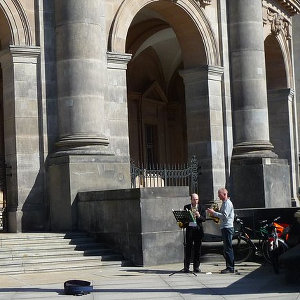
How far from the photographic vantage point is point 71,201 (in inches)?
695

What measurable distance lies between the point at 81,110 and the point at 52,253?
4.38 metres

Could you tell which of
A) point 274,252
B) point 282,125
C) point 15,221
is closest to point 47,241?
point 15,221

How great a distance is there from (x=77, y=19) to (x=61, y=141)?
3.11m

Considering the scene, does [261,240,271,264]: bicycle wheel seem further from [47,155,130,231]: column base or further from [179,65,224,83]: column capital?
[179,65,224,83]: column capital

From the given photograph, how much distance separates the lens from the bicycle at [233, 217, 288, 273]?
14.2 metres

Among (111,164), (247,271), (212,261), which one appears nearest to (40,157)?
(111,164)

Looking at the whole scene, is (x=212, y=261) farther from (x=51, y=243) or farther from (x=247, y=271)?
(x=51, y=243)

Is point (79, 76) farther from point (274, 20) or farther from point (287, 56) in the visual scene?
point (287, 56)

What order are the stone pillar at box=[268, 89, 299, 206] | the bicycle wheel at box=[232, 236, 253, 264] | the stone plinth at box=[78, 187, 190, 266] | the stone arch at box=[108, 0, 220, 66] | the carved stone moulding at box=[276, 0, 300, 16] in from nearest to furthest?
the stone plinth at box=[78, 187, 190, 266]
the bicycle wheel at box=[232, 236, 253, 264]
the stone arch at box=[108, 0, 220, 66]
the carved stone moulding at box=[276, 0, 300, 16]
the stone pillar at box=[268, 89, 299, 206]

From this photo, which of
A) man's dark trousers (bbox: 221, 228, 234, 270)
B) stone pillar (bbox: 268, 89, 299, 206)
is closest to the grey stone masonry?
stone pillar (bbox: 268, 89, 299, 206)

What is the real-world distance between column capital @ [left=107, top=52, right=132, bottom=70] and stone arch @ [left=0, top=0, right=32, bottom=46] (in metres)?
2.22

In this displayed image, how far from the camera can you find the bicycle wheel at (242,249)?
52.1ft

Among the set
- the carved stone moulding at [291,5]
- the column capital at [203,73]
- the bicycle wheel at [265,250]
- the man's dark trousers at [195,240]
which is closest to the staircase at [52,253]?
the man's dark trousers at [195,240]

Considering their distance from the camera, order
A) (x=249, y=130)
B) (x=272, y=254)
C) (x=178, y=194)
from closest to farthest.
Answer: (x=272, y=254), (x=178, y=194), (x=249, y=130)
